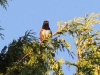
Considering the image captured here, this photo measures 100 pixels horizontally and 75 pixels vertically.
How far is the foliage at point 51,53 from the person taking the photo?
14.5 ft

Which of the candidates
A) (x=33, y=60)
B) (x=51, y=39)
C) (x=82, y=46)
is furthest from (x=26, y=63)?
(x=82, y=46)

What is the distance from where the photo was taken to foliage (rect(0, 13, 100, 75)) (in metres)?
4.42

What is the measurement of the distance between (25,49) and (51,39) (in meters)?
0.43

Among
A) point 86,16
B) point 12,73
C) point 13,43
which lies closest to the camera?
point 12,73

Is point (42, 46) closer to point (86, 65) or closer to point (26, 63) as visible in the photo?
point (26, 63)

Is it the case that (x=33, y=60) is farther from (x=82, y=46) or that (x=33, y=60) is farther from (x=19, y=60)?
(x=82, y=46)

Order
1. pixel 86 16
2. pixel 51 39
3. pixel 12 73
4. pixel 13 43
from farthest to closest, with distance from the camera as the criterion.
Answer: pixel 86 16
pixel 13 43
pixel 51 39
pixel 12 73

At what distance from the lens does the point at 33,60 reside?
14.5 ft

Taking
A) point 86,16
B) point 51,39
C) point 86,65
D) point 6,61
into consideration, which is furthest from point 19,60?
point 86,16

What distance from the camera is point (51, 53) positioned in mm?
4586

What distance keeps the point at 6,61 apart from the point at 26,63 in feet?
2.13

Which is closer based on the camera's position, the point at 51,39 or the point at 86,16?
the point at 51,39

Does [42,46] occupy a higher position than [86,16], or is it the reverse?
[86,16]

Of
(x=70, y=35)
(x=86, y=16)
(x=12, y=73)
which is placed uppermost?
(x=86, y=16)
